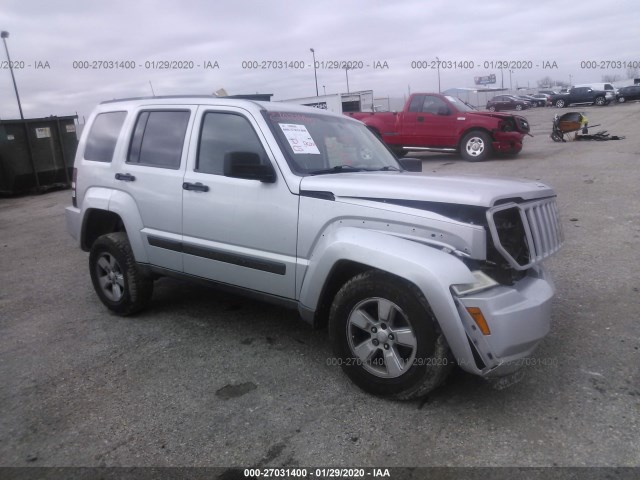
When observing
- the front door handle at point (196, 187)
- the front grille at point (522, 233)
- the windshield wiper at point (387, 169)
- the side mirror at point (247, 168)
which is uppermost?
the side mirror at point (247, 168)

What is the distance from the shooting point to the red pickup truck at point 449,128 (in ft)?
45.8

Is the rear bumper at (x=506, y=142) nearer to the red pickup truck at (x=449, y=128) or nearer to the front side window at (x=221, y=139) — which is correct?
the red pickup truck at (x=449, y=128)

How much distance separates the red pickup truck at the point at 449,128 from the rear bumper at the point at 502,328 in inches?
456

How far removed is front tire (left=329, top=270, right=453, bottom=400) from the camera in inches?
113

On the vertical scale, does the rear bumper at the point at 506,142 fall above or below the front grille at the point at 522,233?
below

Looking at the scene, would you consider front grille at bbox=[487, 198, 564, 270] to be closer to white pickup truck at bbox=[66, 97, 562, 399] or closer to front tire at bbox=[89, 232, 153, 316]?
white pickup truck at bbox=[66, 97, 562, 399]

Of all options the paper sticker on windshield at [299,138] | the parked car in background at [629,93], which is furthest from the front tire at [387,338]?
the parked car in background at [629,93]

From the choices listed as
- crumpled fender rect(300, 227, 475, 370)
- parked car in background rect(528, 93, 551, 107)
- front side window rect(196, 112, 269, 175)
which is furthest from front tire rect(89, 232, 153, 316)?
parked car in background rect(528, 93, 551, 107)

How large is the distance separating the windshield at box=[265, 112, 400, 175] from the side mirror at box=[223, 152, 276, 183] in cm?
18

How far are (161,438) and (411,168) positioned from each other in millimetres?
3152

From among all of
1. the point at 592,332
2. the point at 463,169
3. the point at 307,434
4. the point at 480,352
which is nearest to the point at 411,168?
the point at 592,332

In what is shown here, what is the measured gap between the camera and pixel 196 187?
157 inches

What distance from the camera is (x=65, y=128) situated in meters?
15.3

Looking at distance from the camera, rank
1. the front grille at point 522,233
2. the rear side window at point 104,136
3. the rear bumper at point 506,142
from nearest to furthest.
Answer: the front grille at point 522,233
the rear side window at point 104,136
the rear bumper at point 506,142
